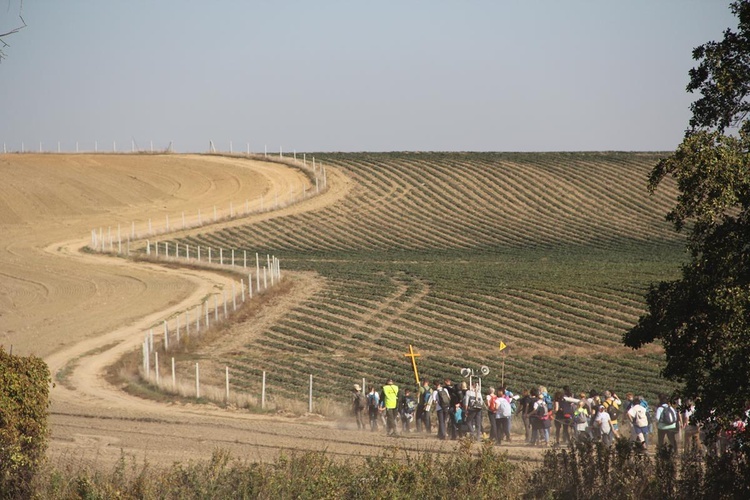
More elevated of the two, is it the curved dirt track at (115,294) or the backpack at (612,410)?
the backpack at (612,410)

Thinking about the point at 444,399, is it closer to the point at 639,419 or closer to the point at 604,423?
the point at 604,423

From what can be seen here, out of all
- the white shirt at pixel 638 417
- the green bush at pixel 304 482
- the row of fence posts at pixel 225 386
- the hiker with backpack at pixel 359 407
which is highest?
the green bush at pixel 304 482

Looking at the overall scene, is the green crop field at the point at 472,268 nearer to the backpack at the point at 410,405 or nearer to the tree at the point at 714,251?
the backpack at the point at 410,405

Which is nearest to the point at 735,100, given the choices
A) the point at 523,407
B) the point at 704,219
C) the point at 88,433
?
the point at 704,219

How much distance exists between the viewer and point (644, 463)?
56.3ft

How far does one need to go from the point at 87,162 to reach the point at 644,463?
83.2 metres

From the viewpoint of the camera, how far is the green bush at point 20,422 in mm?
16500

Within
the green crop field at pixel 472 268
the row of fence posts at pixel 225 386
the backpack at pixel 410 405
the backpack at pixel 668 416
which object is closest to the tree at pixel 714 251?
the backpack at pixel 668 416

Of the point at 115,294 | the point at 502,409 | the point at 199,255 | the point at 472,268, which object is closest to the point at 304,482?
the point at 502,409

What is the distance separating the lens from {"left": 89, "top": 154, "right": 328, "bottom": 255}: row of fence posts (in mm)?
65062

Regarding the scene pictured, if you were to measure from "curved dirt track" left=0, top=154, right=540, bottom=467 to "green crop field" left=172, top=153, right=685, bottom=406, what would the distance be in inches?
134

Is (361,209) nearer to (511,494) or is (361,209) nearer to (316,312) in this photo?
(316,312)

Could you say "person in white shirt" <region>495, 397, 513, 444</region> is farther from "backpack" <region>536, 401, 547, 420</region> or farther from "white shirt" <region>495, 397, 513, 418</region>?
"backpack" <region>536, 401, 547, 420</region>

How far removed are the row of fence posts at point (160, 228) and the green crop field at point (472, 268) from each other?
2889mm
